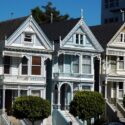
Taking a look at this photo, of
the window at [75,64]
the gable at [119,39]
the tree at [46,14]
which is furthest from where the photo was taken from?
the tree at [46,14]

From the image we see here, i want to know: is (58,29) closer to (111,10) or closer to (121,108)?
(121,108)

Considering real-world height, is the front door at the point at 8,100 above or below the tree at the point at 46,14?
below

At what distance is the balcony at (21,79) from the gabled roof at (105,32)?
966 cm

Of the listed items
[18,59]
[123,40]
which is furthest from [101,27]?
[18,59]

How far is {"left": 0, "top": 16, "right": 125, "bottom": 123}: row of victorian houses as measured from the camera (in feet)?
220

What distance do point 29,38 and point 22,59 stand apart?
228 centimetres

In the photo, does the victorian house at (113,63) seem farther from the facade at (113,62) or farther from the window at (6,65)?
the window at (6,65)

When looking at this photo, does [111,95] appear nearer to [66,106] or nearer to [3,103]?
[66,106]

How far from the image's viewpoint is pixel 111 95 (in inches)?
3000

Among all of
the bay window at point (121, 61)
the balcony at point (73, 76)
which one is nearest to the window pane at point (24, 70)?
the balcony at point (73, 76)

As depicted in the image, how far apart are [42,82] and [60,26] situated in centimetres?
777

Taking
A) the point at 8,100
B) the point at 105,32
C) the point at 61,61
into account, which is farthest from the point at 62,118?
the point at 105,32

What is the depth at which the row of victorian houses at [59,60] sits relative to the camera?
67.2 m

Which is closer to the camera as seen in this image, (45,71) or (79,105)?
(79,105)
